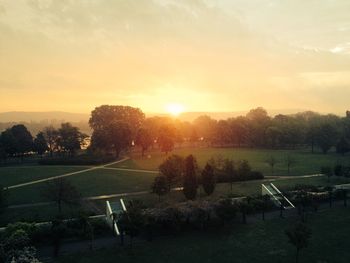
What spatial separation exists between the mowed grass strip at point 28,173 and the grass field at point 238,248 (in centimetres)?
2749

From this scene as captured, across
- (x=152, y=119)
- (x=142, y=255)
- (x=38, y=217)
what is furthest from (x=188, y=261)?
(x=152, y=119)

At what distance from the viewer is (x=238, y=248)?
91.9 feet

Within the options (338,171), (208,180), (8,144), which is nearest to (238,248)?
(208,180)

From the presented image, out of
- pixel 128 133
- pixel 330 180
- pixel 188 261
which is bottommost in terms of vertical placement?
pixel 188 261

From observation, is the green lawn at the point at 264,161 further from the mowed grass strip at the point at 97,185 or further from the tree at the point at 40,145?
the tree at the point at 40,145

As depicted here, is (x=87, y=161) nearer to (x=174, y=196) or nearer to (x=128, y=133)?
(x=128, y=133)

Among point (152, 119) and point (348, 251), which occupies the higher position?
point (152, 119)

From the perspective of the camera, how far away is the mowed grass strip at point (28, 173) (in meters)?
50.3

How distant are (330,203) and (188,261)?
67.0ft

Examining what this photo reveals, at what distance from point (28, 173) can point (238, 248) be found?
39.3 meters

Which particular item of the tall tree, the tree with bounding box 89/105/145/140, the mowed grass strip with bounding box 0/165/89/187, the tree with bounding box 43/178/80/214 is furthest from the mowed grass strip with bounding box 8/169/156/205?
the tree with bounding box 89/105/145/140

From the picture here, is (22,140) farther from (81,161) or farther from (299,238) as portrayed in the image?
(299,238)

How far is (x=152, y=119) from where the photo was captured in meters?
A: 93.1

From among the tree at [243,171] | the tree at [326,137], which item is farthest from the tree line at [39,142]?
the tree at [326,137]
